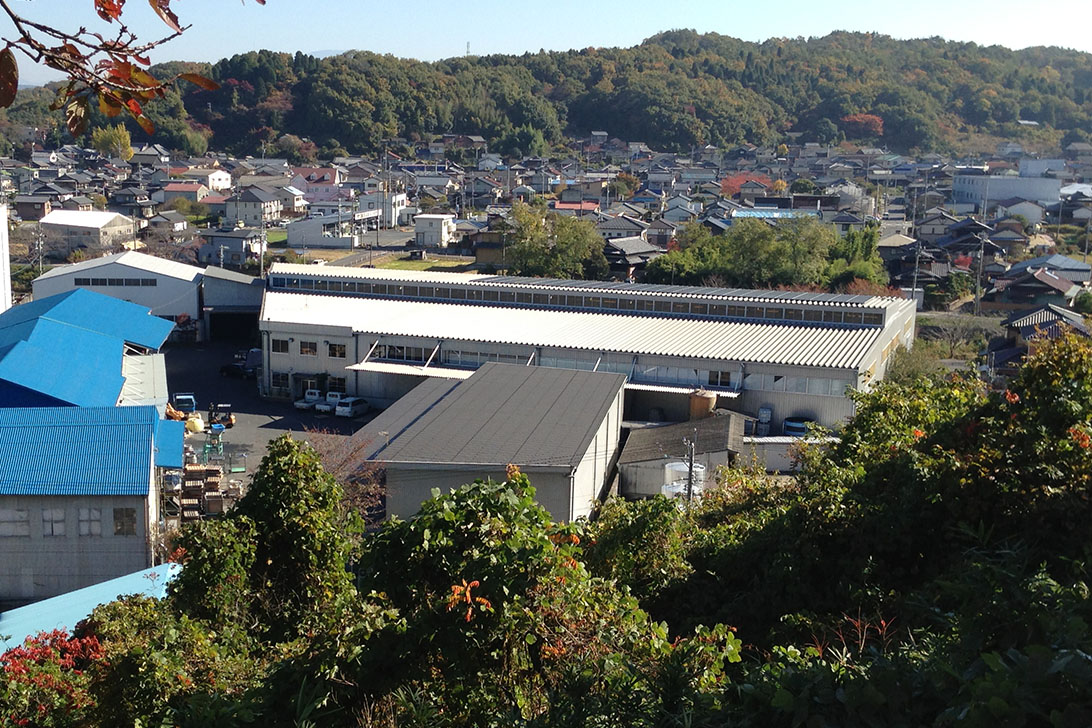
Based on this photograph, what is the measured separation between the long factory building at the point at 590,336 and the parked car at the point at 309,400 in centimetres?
17

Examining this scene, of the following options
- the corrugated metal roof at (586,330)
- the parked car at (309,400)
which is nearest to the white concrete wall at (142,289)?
the corrugated metal roof at (586,330)

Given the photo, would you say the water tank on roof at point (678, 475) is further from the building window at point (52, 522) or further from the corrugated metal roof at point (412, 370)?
the building window at point (52, 522)

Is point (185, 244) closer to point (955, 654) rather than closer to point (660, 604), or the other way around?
point (660, 604)

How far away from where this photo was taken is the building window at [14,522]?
17.2 ft

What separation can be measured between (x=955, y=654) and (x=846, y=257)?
1641cm

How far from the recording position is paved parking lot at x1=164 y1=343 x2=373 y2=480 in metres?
8.41

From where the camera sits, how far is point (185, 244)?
20219 mm

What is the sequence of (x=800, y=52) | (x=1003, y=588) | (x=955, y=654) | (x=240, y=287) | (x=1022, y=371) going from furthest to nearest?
1. (x=800, y=52)
2. (x=240, y=287)
3. (x=1022, y=371)
4. (x=1003, y=588)
5. (x=955, y=654)

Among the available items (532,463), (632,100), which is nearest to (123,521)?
(532,463)

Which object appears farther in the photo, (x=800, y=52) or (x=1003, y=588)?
(x=800, y=52)

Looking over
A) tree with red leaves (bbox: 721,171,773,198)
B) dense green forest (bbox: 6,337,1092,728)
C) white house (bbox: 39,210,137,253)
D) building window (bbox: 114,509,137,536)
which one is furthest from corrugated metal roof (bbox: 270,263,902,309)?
tree with red leaves (bbox: 721,171,773,198)

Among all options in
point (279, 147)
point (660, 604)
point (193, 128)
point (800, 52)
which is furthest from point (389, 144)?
point (660, 604)

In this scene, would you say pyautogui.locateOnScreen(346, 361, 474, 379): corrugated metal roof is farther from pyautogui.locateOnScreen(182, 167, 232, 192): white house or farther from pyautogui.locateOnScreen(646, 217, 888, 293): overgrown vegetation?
pyautogui.locateOnScreen(182, 167, 232, 192): white house

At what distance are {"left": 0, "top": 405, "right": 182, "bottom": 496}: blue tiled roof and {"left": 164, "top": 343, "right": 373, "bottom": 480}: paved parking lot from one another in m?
1.99
